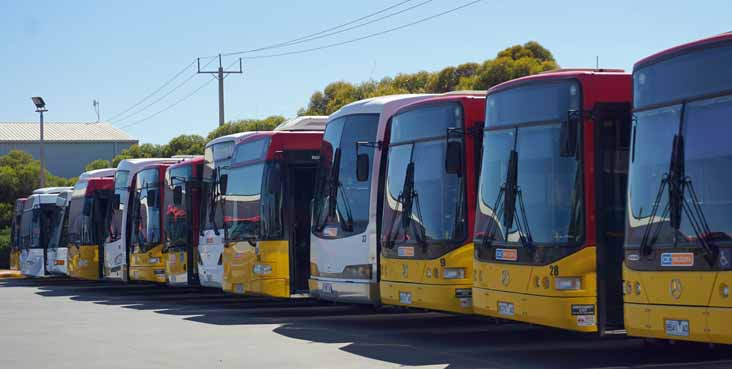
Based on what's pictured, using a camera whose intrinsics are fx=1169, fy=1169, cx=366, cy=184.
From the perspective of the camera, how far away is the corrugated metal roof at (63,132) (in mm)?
114562

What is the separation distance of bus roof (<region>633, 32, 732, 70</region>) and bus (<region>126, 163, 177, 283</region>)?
1658 centimetres

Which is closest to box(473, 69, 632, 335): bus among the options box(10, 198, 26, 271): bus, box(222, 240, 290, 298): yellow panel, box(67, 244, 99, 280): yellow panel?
box(222, 240, 290, 298): yellow panel

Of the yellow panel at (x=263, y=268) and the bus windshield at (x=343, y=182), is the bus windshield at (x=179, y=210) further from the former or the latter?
the bus windshield at (x=343, y=182)

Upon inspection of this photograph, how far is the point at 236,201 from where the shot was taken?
21.0m

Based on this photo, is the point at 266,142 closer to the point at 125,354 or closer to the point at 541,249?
the point at 125,354

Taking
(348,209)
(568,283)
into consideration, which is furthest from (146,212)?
(568,283)

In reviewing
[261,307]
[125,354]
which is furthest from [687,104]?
[261,307]

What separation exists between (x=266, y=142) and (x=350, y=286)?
412 cm

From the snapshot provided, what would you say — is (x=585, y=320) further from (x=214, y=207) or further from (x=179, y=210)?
(x=179, y=210)

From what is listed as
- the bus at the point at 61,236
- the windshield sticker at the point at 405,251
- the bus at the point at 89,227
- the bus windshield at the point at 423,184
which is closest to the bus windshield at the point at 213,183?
the bus windshield at the point at 423,184

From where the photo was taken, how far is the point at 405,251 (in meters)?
15.3

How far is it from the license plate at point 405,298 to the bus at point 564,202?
2.19 metres

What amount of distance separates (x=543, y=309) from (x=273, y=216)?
8.04 m

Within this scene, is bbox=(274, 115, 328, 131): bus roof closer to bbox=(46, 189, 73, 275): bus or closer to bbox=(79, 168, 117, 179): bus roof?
bbox=(79, 168, 117, 179): bus roof
